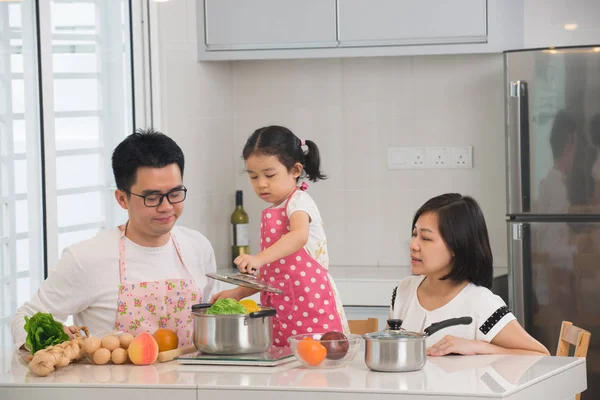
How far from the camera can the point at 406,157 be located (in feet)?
14.2

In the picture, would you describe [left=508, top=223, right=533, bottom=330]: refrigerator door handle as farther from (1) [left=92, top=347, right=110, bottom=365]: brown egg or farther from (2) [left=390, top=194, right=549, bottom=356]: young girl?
(1) [left=92, top=347, right=110, bottom=365]: brown egg

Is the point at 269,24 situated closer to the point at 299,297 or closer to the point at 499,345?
the point at 299,297

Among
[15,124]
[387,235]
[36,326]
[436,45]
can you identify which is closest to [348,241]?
[387,235]

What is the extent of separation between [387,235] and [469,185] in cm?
43

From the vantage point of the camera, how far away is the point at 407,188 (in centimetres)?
432

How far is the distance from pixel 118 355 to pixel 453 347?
755 millimetres

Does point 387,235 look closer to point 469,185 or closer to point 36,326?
point 469,185

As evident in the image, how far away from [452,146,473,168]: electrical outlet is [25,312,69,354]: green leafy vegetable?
245 cm

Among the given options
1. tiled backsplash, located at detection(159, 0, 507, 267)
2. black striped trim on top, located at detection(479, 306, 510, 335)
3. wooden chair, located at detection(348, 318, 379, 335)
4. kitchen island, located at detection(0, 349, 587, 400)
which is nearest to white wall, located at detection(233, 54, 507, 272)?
tiled backsplash, located at detection(159, 0, 507, 267)

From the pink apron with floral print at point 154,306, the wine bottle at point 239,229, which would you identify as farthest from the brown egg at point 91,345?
the wine bottle at point 239,229

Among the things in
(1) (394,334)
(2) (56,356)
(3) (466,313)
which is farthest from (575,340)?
(2) (56,356)

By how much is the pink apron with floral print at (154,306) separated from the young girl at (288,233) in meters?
0.25

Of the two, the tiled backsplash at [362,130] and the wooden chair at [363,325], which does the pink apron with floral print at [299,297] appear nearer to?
the wooden chair at [363,325]

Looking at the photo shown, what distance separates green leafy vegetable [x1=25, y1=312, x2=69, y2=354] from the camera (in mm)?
2170
